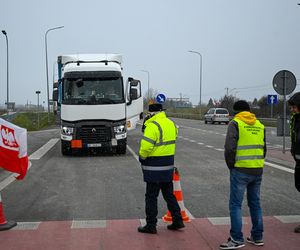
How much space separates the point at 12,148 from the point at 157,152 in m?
2.16

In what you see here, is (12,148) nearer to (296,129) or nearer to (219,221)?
(219,221)

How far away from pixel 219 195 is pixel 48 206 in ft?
10.6

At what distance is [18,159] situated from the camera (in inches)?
273

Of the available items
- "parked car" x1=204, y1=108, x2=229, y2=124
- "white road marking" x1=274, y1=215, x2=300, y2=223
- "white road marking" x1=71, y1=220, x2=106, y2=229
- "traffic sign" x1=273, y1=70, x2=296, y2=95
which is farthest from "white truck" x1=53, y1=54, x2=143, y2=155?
"parked car" x1=204, y1=108, x2=229, y2=124

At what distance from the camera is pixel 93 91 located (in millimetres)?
15891

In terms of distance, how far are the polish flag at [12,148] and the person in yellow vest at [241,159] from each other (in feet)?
10.1

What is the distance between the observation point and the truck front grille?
51.5ft

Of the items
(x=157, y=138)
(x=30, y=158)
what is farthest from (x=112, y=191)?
(x=30, y=158)

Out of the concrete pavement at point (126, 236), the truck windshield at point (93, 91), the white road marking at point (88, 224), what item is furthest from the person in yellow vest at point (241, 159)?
the truck windshield at point (93, 91)

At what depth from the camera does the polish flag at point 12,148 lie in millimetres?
6779

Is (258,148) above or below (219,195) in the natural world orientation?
above

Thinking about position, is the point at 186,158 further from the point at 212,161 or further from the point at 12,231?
the point at 12,231

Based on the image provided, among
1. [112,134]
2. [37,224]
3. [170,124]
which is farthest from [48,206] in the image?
[112,134]

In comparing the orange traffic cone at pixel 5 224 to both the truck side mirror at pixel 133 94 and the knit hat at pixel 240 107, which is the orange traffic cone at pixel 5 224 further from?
the truck side mirror at pixel 133 94
